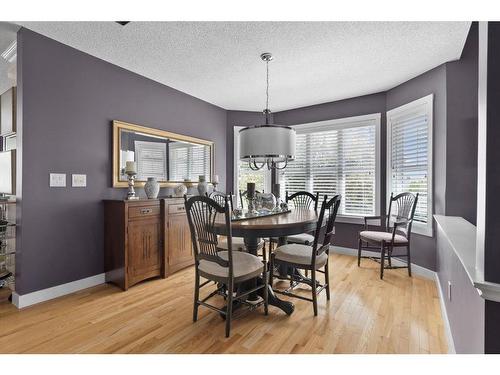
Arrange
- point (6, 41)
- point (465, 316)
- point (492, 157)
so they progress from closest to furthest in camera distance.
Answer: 1. point (492, 157)
2. point (465, 316)
3. point (6, 41)

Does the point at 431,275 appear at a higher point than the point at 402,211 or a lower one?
lower

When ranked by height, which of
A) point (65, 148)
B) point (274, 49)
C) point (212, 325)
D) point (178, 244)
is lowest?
point (212, 325)

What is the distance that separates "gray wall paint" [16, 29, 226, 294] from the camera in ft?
7.89

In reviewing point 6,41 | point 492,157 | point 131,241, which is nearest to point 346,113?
point 492,157

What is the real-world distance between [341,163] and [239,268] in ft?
9.66

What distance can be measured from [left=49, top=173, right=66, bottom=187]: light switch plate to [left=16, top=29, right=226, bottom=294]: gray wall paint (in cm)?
4

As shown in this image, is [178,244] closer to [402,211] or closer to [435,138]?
[402,211]

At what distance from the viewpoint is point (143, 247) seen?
294cm

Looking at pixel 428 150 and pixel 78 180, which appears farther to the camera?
pixel 428 150

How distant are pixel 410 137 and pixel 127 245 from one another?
377 centimetres

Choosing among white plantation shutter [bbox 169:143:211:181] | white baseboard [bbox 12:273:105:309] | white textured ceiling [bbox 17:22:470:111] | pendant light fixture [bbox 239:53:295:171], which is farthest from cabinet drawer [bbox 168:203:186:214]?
white textured ceiling [bbox 17:22:470:111]

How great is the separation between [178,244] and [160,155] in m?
1.26

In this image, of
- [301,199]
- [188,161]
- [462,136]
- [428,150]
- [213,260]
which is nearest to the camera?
[213,260]
